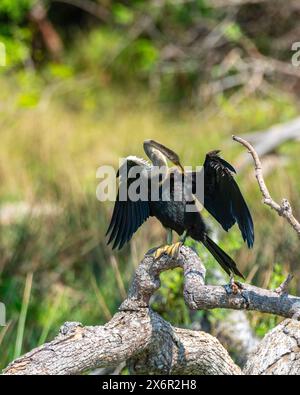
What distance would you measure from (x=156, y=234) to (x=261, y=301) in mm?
2869

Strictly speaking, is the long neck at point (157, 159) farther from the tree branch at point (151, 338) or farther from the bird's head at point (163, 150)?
the tree branch at point (151, 338)

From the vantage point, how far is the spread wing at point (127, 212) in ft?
11.0

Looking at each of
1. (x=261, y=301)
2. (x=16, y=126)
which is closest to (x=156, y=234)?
(x=261, y=301)

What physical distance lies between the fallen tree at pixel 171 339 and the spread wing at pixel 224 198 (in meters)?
0.23

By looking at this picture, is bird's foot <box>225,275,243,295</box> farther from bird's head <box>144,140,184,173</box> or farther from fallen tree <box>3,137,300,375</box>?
bird's head <box>144,140,184,173</box>

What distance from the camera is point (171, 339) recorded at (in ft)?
10.3

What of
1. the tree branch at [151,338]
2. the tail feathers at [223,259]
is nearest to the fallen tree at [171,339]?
the tree branch at [151,338]

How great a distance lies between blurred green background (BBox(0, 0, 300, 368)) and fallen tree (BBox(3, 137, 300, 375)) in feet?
3.41

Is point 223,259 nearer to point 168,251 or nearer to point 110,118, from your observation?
point 168,251

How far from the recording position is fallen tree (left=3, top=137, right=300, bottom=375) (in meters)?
2.72

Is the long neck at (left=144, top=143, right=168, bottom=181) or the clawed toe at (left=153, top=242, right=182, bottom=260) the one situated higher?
the long neck at (left=144, top=143, right=168, bottom=181)

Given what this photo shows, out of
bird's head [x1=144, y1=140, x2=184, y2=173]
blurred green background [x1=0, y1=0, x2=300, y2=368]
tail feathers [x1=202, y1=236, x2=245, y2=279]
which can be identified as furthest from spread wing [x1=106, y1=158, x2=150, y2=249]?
blurred green background [x1=0, y1=0, x2=300, y2=368]

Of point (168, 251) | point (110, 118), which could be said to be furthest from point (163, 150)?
point (110, 118)

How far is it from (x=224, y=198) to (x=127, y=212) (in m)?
0.40
